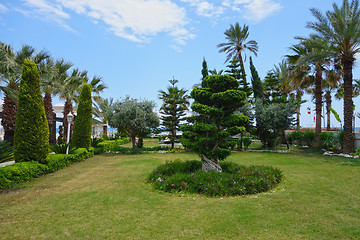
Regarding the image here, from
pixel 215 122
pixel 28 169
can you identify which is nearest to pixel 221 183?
pixel 215 122

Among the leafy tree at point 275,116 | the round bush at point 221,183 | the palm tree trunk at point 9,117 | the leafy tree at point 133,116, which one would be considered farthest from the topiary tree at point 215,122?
the palm tree trunk at point 9,117

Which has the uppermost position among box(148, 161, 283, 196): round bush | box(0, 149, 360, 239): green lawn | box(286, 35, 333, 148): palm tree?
box(286, 35, 333, 148): palm tree

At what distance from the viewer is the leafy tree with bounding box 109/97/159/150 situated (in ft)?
54.0

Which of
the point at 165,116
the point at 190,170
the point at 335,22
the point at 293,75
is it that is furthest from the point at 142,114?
the point at 335,22

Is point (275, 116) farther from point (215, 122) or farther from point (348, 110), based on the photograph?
point (215, 122)

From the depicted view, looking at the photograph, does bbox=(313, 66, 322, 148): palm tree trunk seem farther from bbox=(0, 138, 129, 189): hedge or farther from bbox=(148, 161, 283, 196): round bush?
bbox=(0, 138, 129, 189): hedge

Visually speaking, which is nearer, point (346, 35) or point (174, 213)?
point (174, 213)

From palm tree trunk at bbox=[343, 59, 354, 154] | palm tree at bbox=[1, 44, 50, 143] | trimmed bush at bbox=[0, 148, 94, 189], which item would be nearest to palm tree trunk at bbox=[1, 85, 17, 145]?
palm tree at bbox=[1, 44, 50, 143]

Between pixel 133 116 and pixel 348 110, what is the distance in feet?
45.6

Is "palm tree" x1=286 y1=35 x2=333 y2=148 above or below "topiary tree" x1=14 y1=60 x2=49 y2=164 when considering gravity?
above

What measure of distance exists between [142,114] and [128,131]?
2.02 metres

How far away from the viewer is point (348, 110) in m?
14.1

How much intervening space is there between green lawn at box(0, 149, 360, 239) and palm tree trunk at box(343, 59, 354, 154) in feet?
27.8

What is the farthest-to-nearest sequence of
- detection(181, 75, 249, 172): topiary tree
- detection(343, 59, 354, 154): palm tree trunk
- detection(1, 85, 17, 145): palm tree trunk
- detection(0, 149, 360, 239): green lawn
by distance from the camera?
detection(343, 59, 354, 154): palm tree trunk
detection(1, 85, 17, 145): palm tree trunk
detection(181, 75, 249, 172): topiary tree
detection(0, 149, 360, 239): green lawn
